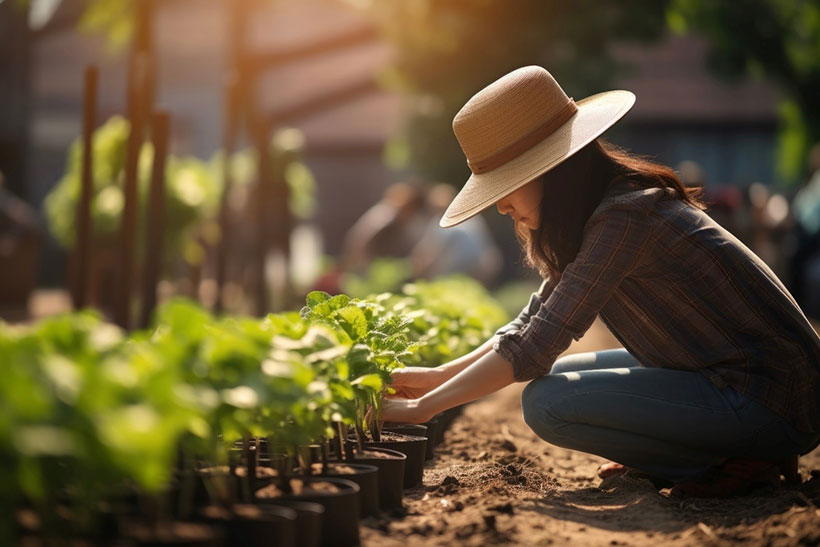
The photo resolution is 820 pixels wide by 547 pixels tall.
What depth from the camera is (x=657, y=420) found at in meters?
3.35

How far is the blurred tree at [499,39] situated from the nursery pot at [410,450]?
395 inches

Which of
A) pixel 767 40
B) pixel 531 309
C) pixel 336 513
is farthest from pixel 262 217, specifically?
pixel 336 513

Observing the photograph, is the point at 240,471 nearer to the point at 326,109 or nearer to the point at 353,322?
the point at 353,322

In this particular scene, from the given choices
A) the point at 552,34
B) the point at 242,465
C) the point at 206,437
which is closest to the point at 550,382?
the point at 242,465

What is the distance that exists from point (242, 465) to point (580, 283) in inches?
41.8

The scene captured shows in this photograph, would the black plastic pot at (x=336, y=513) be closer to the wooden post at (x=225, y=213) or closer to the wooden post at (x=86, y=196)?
the wooden post at (x=86, y=196)

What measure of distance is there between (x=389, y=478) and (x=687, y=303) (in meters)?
1.03

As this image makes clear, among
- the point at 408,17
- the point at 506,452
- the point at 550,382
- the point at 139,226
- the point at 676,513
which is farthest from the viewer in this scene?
the point at 408,17

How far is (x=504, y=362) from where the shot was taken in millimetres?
3252

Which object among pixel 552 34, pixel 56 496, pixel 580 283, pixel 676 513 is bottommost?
pixel 676 513

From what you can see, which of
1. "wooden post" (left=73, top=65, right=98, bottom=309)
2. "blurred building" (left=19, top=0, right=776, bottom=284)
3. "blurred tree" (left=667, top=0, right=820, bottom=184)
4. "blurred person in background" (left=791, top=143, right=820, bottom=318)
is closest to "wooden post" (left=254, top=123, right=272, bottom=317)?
"wooden post" (left=73, top=65, right=98, bottom=309)

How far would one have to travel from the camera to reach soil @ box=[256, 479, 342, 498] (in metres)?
2.68

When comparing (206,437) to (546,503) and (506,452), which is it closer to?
(546,503)

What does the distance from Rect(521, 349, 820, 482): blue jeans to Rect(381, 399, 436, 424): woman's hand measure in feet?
1.35
